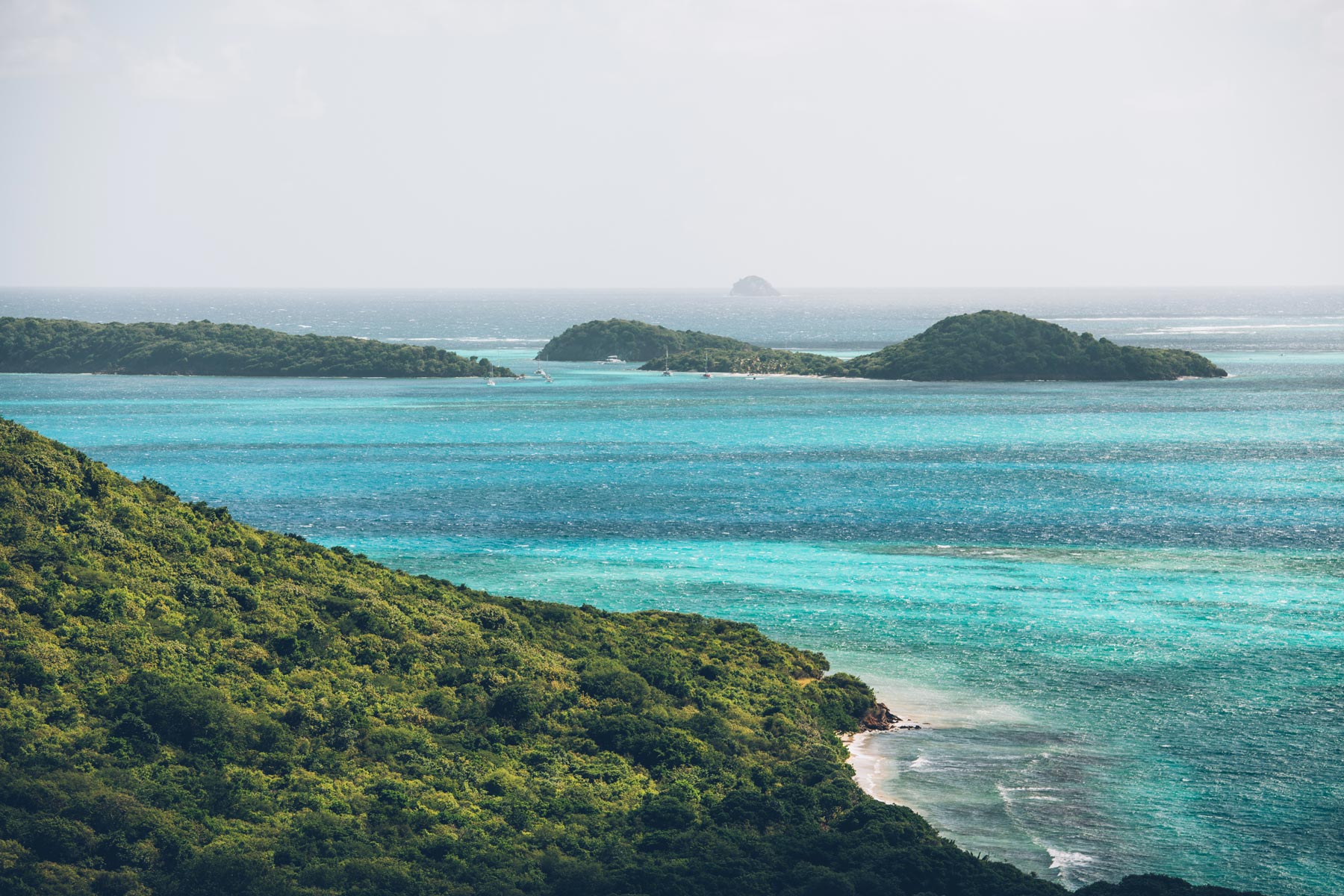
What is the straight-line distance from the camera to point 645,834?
36.7 metres

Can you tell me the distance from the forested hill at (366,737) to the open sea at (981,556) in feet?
17.6

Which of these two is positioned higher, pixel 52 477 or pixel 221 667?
pixel 52 477

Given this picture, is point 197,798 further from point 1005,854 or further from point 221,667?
point 1005,854

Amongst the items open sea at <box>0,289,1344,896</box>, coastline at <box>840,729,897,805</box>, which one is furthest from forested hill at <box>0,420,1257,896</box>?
open sea at <box>0,289,1344,896</box>

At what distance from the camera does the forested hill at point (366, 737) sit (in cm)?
3312

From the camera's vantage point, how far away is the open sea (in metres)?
41.9

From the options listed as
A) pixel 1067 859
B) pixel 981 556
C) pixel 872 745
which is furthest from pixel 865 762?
pixel 981 556

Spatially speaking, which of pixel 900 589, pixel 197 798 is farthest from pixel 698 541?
pixel 197 798

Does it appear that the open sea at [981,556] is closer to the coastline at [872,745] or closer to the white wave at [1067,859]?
the white wave at [1067,859]

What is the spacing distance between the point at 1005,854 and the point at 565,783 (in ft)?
44.4

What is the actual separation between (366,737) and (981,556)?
49.7 m

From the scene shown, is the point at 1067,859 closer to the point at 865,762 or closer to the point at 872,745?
the point at 865,762

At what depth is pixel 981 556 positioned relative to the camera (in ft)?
266

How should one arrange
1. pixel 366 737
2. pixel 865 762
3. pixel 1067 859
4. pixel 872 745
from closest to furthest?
1. pixel 1067 859
2. pixel 366 737
3. pixel 865 762
4. pixel 872 745
